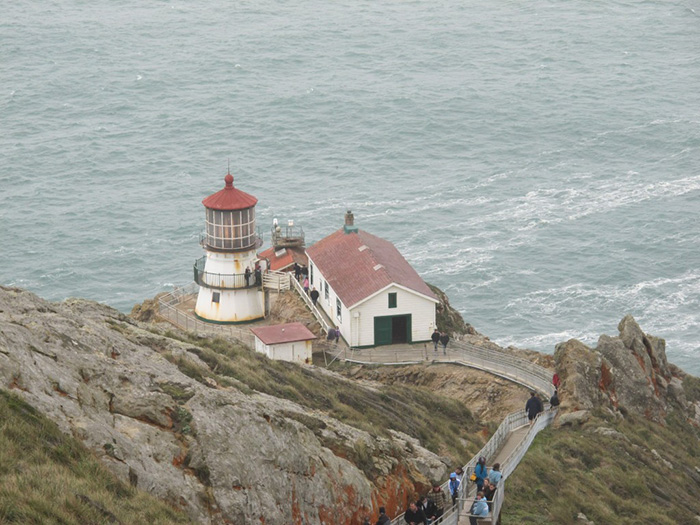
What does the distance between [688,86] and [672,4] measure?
57.3m

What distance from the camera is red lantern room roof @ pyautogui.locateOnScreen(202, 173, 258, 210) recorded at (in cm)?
4566

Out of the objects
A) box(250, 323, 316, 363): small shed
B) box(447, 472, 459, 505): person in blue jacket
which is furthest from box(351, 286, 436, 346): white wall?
box(447, 472, 459, 505): person in blue jacket

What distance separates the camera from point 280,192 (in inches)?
3989

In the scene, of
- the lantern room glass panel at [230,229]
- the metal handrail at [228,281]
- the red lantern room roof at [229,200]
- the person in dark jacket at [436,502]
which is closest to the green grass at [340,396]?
the person in dark jacket at [436,502]

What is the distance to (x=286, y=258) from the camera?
175ft

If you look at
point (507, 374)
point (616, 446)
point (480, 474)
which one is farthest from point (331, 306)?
point (480, 474)

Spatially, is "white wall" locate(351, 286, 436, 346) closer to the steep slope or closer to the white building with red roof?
the white building with red roof

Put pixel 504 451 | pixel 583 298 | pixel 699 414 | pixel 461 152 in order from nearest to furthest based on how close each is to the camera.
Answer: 1. pixel 504 451
2. pixel 699 414
3. pixel 583 298
4. pixel 461 152

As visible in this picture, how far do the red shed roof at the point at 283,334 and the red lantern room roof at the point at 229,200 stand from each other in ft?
17.2

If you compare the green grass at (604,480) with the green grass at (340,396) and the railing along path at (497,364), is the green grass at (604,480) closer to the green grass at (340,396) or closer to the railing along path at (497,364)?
the railing along path at (497,364)

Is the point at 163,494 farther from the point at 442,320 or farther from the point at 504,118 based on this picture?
the point at 504,118

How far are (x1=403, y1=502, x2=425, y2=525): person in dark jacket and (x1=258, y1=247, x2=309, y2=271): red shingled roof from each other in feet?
103

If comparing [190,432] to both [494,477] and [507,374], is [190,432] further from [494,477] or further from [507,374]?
[507,374]

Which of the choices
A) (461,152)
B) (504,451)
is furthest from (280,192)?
(504,451)
